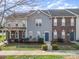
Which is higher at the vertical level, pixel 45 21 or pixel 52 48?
pixel 45 21

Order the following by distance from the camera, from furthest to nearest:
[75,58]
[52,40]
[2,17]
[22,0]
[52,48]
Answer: [52,40] → [52,48] → [75,58] → [2,17] → [22,0]

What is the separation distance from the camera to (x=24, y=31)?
5147cm

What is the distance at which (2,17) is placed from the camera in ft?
32.3

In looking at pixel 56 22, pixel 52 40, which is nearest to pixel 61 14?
pixel 56 22

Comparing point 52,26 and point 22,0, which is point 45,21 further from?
point 22,0

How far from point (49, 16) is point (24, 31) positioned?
21.9 feet

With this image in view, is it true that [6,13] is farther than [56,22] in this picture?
No

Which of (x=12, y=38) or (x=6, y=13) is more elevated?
(x=6, y=13)

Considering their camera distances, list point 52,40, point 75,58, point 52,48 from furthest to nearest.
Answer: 1. point 52,40
2. point 52,48
3. point 75,58

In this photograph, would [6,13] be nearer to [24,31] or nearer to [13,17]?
[13,17]

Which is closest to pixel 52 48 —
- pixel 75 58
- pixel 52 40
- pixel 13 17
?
pixel 52 40

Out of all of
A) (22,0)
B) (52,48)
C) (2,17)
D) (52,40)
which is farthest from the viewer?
(52,40)

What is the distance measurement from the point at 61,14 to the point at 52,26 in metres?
3.51

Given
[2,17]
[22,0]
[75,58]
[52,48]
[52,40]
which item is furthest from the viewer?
[52,40]
